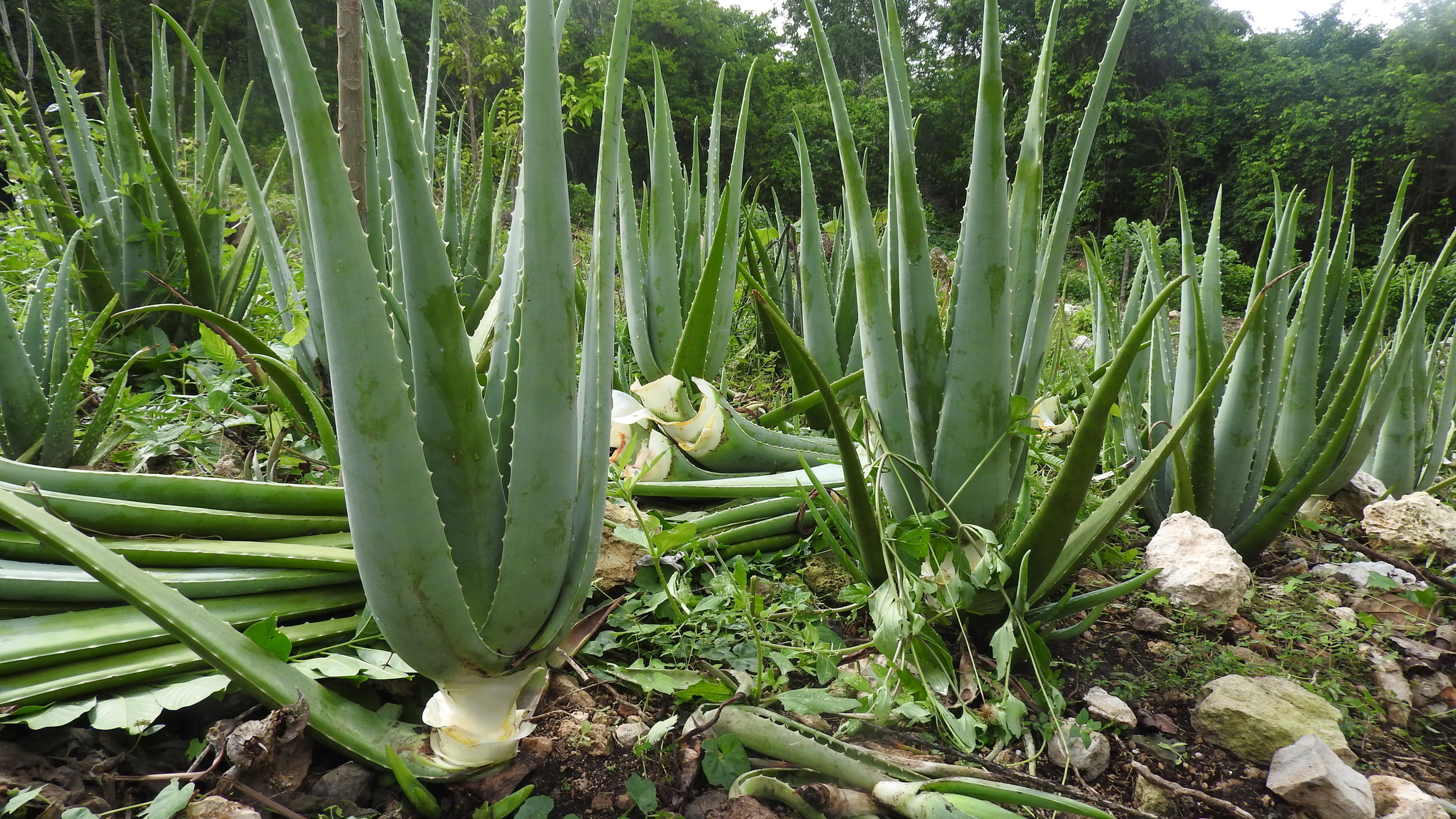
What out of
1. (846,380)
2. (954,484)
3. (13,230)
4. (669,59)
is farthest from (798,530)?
(669,59)

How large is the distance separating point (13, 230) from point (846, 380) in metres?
2.43

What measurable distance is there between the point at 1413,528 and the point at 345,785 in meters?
1.86

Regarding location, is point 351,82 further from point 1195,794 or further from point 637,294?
point 1195,794

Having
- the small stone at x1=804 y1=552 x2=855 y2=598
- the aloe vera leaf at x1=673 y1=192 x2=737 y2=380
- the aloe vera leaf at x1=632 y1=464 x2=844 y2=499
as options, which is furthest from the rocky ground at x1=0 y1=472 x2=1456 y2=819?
the aloe vera leaf at x1=673 y1=192 x2=737 y2=380

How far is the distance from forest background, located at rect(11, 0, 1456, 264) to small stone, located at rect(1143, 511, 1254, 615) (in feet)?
36.6

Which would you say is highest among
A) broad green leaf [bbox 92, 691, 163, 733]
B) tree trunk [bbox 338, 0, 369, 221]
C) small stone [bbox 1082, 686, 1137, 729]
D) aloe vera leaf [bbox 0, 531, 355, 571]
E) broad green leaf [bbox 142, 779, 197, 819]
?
tree trunk [bbox 338, 0, 369, 221]

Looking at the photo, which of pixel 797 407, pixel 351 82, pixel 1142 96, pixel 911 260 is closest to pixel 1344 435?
pixel 911 260

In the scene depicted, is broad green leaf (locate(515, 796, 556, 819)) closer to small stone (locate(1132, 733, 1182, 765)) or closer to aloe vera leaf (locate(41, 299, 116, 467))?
small stone (locate(1132, 733, 1182, 765))

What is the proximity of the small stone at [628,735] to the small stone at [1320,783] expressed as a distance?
667mm

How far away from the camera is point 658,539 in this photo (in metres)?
0.89

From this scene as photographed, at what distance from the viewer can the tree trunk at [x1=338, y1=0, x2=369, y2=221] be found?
4.85 ft

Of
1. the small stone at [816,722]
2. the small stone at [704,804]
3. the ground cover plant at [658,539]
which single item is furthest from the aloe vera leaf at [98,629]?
the small stone at [816,722]

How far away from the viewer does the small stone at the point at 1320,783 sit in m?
0.70

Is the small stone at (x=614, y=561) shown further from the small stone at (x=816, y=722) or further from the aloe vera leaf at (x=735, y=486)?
the small stone at (x=816, y=722)
